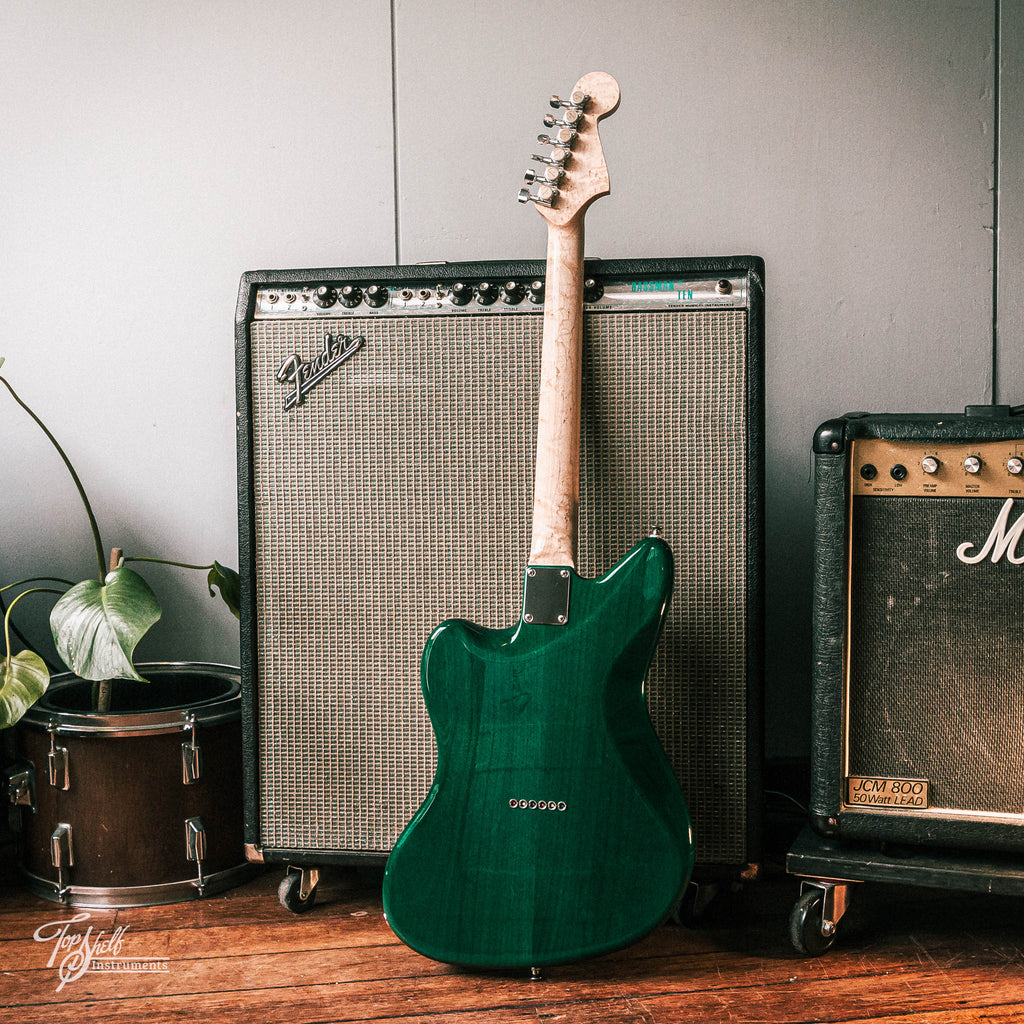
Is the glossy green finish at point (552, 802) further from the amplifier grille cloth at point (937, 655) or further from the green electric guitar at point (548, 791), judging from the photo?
the amplifier grille cloth at point (937, 655)

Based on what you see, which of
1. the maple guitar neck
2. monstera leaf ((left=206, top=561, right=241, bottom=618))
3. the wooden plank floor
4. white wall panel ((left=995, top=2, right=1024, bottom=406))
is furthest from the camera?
white wall panel ((left=995, top=2, right=1024, bottom=406))

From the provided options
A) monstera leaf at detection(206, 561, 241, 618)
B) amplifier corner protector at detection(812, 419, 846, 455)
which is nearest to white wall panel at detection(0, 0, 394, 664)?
monstera leaf at detection(206, 561, 241, 618)

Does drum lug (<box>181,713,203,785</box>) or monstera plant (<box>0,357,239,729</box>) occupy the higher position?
monstera plant (<box>0,357,239,729</box>)

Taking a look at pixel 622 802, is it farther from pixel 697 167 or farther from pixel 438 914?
pixel 697 167

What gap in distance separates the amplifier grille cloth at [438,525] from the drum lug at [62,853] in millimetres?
276

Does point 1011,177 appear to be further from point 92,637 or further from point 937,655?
point 92,637

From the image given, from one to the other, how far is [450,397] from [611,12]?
2.61 ft

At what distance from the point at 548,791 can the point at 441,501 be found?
1.29 feet

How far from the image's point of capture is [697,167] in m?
1.48

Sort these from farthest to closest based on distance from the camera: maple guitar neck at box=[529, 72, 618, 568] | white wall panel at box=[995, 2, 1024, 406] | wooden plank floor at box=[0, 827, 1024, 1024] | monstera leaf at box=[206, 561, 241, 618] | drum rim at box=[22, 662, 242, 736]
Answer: white wall panel at box=[995, 2, 1024, 406] < monstera leaf at box=[206, 561, 241, 618] < drum rim at box=[22, 662, 242, 736] < maple guitar neck at box=[529, 72, 618, 568] < wooden plank floor at box=[0, 827, 1024, 1024]

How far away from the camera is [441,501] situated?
116cm

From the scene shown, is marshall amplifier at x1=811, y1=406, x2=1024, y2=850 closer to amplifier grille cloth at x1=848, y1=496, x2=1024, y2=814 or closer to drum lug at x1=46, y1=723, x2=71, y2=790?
amplifier grille cloth at x1=848, y1=496, x2=1024, y2=814

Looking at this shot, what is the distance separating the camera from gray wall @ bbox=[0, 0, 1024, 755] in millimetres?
1468

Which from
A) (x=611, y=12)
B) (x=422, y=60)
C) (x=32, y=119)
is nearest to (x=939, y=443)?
(x=611, y=12)
